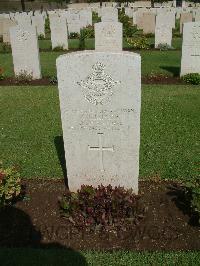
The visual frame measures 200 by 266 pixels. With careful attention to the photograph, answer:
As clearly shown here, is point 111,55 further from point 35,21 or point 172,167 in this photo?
point 35,21

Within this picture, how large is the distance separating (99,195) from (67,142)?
0.89 m

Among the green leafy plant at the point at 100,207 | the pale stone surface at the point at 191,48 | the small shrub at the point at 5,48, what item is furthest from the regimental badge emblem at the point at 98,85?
the small shrub at the point at 5,48

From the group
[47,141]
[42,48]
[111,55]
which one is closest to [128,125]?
[111,55]

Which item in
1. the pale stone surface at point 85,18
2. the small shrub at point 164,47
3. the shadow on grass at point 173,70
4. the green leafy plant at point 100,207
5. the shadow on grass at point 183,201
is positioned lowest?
the shadow on grass at point 183,201

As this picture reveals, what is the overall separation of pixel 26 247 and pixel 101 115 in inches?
79.3

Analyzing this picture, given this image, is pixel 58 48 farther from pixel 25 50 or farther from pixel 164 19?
pixel 25 50

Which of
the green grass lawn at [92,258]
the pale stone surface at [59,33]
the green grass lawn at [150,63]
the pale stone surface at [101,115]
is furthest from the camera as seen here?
the pale stone surface at [59,33]

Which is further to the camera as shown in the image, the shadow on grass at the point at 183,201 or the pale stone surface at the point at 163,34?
the pale stone surface at the point at 163,34

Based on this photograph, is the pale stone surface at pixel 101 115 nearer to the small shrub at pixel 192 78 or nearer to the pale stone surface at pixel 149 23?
the small shrub at pixel 192 78

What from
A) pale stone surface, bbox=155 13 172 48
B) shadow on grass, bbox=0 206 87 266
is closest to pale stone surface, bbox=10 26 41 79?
pale stone surface, bbox=155 13 172 48

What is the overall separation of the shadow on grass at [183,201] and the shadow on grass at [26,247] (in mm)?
1703

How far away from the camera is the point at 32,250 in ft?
15.3

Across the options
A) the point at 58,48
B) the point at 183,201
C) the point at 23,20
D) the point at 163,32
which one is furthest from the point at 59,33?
the point at 183,201

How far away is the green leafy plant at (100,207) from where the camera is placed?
5039mm
